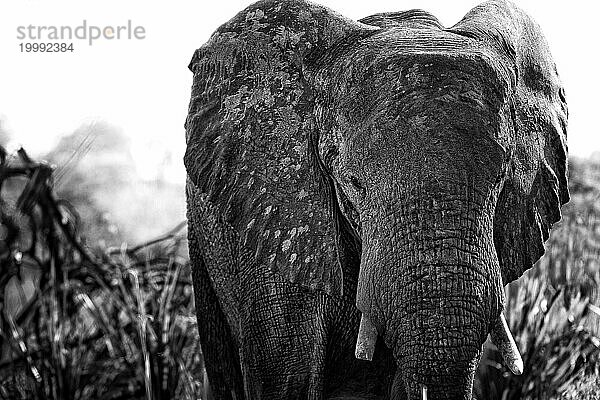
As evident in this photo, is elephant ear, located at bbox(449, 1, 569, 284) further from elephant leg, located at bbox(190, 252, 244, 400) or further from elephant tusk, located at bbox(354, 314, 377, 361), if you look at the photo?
elephant leg, located at bbox(190, 252, 244, 400)

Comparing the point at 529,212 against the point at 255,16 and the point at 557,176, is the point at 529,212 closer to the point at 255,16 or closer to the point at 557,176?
the point at 557,176

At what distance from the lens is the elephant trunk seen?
4.97ft

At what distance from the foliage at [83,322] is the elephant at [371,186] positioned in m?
0.89

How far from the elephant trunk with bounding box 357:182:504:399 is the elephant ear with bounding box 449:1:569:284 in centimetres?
21

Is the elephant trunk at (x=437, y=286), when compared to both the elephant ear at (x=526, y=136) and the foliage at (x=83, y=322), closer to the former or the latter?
the elephant ear at (x=526, y=136)

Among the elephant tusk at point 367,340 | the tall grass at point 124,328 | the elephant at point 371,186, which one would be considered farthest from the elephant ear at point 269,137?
the tall grass at point 124,328

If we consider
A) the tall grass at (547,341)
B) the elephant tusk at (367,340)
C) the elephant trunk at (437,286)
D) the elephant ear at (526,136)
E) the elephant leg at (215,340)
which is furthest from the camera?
the tall grass at (547,341)

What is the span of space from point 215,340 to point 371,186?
0.90m

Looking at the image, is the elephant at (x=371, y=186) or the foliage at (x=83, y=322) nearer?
the elephant at (x=371, y=186)

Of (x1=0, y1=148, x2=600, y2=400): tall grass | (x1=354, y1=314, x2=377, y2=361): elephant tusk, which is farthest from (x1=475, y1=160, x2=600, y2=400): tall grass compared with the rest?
(x1=354, y1=314, x2=377, y2=361): elephant tusk

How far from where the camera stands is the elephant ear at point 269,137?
6.01ft

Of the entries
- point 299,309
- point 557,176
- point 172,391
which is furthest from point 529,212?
point 172,391

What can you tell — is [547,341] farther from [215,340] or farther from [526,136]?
[526,136]

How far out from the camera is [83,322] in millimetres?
3402
